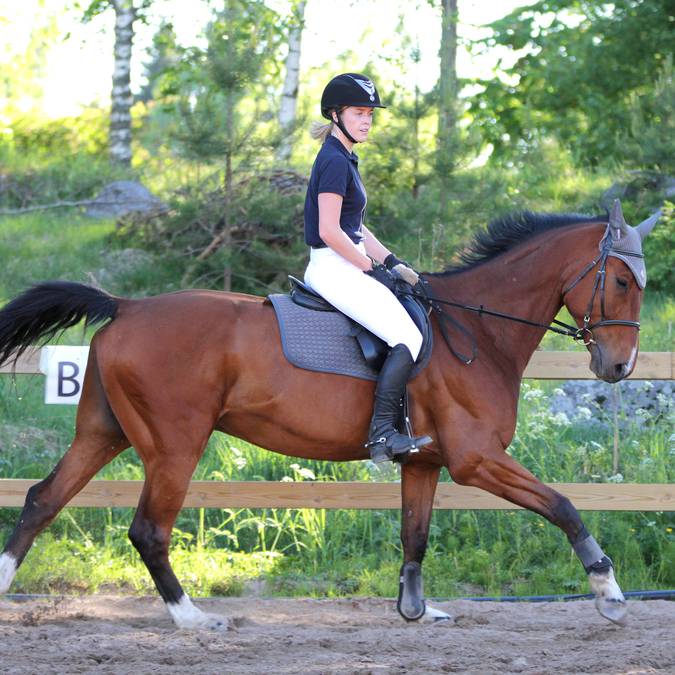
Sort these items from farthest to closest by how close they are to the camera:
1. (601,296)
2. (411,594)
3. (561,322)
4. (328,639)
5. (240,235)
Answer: (240,235) → (411,594) → (561,322) → (601,296) → (328,639)

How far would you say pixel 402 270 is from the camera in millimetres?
5480

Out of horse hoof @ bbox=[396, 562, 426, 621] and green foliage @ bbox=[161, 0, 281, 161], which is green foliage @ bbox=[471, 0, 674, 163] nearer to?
green foliage @ bbox=[161, 0, 281, 161]

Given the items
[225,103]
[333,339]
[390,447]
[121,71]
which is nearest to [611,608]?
[390,447]

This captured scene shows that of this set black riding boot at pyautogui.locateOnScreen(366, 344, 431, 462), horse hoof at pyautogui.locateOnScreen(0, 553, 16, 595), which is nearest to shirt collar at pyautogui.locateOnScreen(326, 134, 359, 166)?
black riding boot at pyautogui.locateOnScreen(366, 344, 431, 462)

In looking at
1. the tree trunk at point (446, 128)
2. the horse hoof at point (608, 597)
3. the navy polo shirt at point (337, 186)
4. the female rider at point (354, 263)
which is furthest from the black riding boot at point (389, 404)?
the tree trunk at point (446, 128)

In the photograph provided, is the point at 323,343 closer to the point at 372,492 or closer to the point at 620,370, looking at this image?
the point at 372,492

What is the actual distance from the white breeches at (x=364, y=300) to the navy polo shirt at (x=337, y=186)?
147mm

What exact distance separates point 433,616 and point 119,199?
10208mm

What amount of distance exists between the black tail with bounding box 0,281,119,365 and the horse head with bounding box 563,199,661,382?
2.56 m

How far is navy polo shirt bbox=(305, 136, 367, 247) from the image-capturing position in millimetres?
5355

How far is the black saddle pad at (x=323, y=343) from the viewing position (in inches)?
214

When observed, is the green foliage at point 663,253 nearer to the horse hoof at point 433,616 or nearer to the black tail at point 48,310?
the horse hoof at point 433,616

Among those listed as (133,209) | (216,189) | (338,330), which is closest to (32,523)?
(338,330)

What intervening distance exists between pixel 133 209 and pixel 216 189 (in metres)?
2.82
